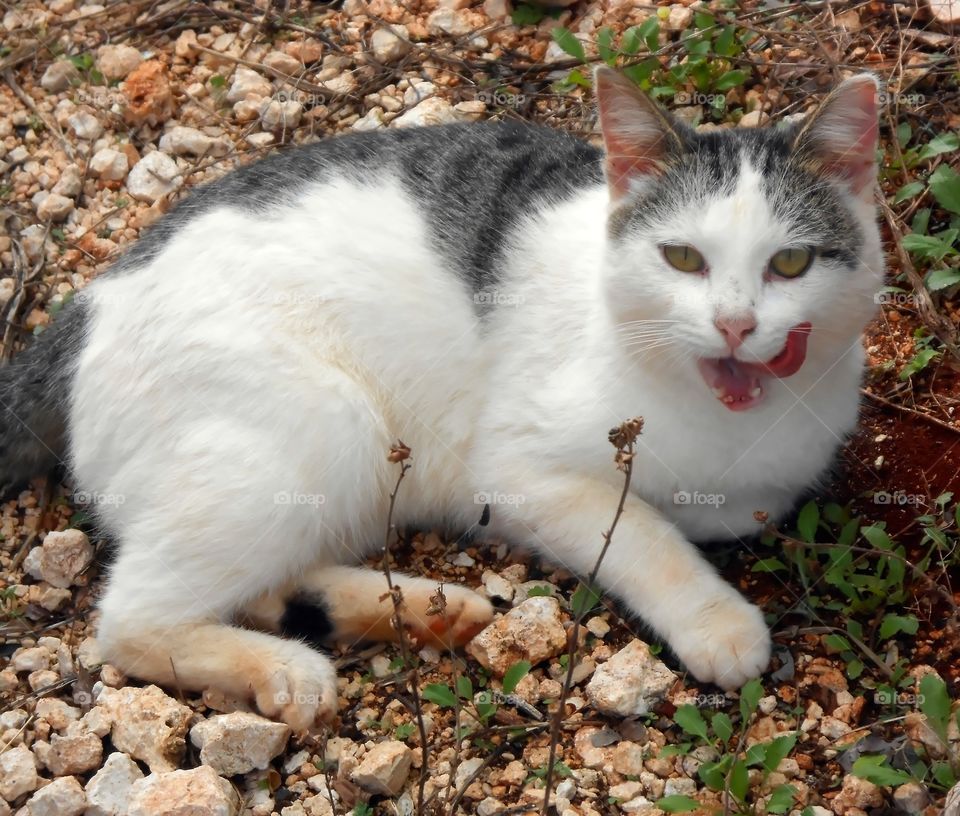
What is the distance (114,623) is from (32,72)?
328 centimetres

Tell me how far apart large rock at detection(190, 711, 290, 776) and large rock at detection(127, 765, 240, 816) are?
0.38ft

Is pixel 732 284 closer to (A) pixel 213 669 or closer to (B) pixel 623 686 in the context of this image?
(B) pixel 623 686

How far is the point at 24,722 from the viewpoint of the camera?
3.28 m

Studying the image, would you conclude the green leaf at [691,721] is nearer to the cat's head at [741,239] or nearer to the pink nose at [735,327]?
the cat's head at [741,239]

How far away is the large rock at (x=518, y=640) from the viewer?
3326mm

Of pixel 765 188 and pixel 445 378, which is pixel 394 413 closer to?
pixel 445 378

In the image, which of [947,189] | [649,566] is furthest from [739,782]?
[947,189]

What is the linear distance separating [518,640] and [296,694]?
0.66m

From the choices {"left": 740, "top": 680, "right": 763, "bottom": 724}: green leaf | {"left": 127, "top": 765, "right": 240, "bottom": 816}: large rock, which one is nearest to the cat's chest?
{"left": 740, "top": 680, "right": 763, "bottom": 724}: green leaf

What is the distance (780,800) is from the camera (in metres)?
2.76

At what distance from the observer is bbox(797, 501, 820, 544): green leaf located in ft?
11.3

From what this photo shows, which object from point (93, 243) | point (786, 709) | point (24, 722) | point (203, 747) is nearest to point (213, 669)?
point (203, 747)

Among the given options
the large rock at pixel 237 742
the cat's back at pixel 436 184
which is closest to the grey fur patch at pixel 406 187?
the cat's back at pixel 436 184

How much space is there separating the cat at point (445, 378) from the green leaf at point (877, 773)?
18.2 inches
